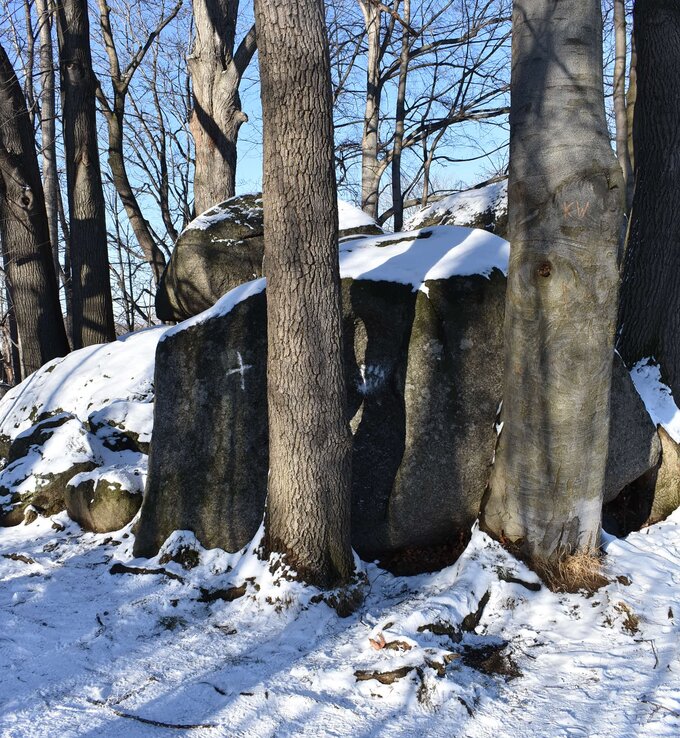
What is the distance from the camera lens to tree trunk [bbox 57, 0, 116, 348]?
10.3 meters

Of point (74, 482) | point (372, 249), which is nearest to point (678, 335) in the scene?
point (372, 249)

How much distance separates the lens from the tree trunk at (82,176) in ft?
33.9

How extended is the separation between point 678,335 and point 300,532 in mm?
3941

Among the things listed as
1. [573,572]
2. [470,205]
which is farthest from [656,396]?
[470,205]

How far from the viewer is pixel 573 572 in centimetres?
426

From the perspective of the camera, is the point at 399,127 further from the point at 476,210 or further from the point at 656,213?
the point at 656,213

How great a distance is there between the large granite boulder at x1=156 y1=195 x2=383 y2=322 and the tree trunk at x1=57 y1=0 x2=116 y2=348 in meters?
2.74

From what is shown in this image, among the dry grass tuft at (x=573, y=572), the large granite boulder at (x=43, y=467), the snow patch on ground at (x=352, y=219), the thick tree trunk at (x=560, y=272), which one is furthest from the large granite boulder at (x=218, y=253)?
the dry grass tuft at (x=573, y=572)

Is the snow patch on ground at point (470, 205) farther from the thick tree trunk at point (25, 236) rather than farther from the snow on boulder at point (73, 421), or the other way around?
the thick tree trunk at point (25, 236)

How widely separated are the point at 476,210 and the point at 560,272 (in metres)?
5.09

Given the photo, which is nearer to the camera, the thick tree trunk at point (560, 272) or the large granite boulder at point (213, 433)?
the thick tree trunk at point (560, 272)

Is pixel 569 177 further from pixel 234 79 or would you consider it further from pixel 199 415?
pixel 234 79

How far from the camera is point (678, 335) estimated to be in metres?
5.98

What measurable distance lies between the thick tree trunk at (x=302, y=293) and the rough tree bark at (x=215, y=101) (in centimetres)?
701
